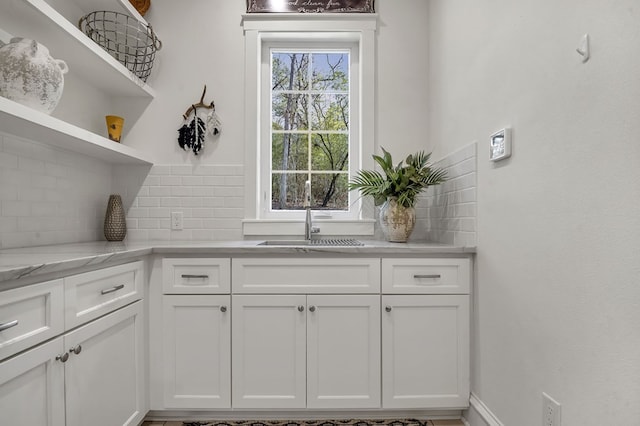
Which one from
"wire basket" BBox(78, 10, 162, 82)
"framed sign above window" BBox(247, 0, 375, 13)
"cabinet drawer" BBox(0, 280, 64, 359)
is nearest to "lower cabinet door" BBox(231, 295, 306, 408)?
"cabinet drawer" BBox(0, 280, 64, 359)

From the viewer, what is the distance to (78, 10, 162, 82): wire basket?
202 centimetres

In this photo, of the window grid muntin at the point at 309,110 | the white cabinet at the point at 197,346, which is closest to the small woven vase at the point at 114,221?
the white cabinet at the point at 197,346

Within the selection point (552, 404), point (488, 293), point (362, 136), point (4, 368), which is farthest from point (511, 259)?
point (4, 368)

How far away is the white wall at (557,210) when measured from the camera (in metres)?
0.88

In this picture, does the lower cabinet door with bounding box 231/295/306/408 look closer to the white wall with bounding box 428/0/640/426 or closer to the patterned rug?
the patterned rug

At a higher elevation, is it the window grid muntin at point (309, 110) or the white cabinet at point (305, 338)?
the window grid muntin at point (309, 110)

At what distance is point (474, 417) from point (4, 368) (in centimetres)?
177

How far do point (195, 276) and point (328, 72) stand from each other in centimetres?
157

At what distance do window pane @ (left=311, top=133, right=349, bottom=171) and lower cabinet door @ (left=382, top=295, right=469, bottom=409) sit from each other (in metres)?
1.03

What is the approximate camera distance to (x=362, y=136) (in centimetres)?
231

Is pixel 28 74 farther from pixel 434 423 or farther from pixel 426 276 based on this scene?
pixel 434 423

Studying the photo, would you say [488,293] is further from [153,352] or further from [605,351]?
[153,352]

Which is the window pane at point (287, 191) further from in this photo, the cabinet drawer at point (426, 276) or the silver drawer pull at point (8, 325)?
the silver drawer pull at point (8, 325)

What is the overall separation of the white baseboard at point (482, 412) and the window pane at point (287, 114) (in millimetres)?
1810
